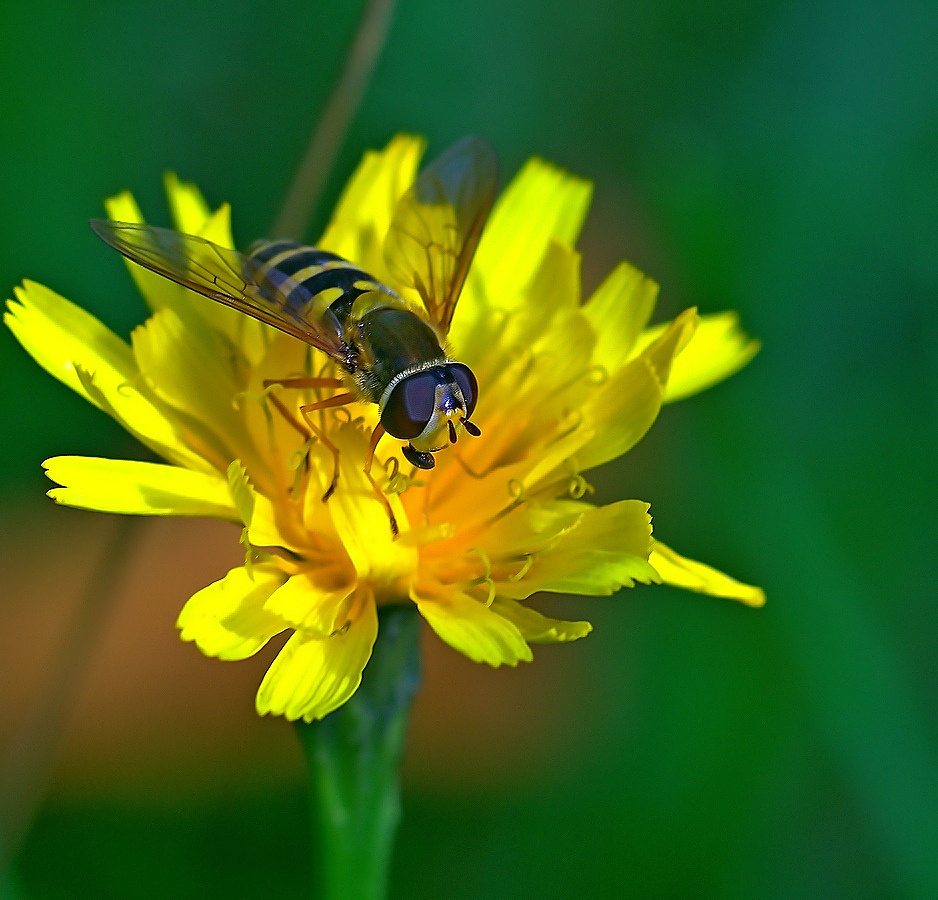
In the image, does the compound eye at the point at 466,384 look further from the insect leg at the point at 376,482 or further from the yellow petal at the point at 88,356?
the yellow petal at the point at 88,356

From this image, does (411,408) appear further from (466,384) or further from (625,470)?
(625,470)

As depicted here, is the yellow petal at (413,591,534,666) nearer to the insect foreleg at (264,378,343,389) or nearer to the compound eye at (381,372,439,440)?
the compound eye at (381,372,439,440)

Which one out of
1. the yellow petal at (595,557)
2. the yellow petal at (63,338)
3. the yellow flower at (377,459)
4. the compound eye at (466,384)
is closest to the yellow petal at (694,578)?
the yellow flower at (377,459)

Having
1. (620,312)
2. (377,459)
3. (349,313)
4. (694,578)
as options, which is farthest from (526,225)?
(694,578)

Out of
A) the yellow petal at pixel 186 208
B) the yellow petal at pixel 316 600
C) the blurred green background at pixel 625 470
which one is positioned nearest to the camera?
the yellow petal at pixel 316 600

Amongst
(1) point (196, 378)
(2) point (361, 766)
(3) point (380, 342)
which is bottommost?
(2) point (361, 766)

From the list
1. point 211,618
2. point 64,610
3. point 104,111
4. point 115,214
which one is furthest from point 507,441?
point 104,111
